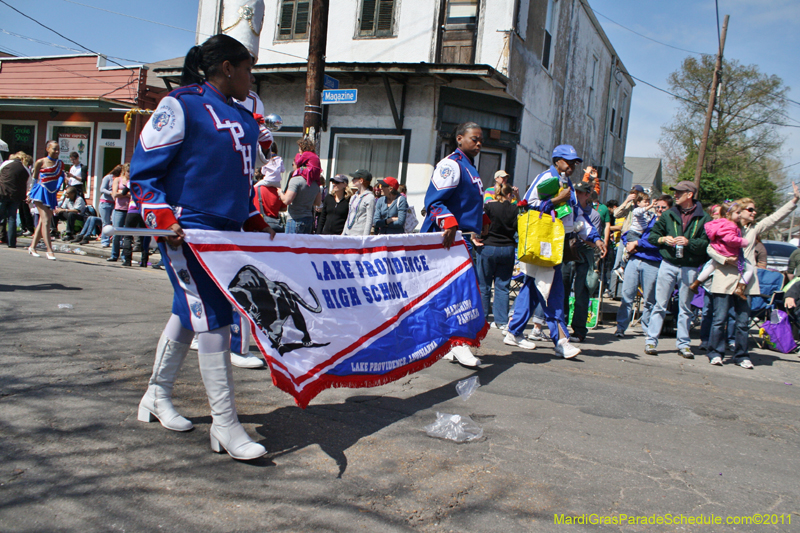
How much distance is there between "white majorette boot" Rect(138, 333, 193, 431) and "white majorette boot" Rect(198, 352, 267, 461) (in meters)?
0.31

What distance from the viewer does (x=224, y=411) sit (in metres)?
2.85

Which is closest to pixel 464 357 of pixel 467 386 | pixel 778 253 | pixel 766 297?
pixel 467 386

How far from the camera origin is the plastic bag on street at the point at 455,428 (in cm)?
342

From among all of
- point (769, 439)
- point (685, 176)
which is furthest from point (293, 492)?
point (685, 176)

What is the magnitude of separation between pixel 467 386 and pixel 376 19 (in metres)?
12.8

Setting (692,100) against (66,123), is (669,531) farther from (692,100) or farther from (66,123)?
(692,100)

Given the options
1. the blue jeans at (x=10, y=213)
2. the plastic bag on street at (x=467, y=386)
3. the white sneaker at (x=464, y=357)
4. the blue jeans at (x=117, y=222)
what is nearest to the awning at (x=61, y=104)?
A: the blue jeans at (x=10, y=213)

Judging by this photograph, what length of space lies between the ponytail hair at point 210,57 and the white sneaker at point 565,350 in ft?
13.8

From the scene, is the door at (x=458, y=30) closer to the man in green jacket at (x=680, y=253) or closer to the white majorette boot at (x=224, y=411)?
the man in green jacket at (x=680, y=253)

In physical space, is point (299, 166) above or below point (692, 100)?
below

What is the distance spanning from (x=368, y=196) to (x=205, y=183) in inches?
241

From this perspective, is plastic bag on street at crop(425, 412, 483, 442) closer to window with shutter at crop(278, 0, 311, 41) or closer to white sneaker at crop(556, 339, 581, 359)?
white sneaker at crop(556, 339, 581, 359)

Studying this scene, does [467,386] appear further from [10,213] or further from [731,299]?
[10,213]

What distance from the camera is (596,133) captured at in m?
23.8
